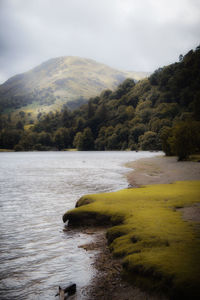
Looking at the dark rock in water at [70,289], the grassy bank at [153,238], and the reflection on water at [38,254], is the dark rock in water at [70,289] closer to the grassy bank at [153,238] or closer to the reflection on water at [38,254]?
A: the reflection on water at [38,254]

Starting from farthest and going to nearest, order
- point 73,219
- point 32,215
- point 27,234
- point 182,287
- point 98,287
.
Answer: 1. point 32,215
2. point 73,219
3. point 27,234
4. point 98,287
5. point 182,287

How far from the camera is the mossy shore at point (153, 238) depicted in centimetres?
667

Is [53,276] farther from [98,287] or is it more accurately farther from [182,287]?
[182,287]

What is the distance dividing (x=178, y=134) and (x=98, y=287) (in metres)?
63.8

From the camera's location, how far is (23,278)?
8.59 meters

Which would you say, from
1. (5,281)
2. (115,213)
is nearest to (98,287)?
(5,281)

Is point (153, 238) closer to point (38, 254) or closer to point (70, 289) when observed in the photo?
point (70, 289)

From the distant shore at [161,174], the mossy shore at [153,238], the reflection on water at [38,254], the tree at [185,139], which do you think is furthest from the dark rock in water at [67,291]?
the tree at [185,139]

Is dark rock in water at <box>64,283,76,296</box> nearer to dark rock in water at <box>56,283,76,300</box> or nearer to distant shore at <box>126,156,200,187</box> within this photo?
dark rock in water at <box>56,283,76,300</box>

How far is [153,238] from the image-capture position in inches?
368

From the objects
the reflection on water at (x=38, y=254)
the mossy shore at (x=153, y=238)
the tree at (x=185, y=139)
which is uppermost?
the tree at (x=185, y=139)

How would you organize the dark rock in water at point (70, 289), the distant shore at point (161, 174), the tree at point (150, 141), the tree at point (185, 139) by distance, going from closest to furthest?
the dark rock in water at point (70, 289) → the distant shore at point (161, 174) → the tree at point (185, 139) → the tree at point (150, 141)

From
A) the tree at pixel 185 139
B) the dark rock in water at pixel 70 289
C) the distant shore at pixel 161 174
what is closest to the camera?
the dark rock in water at pixel 70 289

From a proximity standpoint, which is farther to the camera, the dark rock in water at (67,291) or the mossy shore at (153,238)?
the dark rock in water at (67,291)
